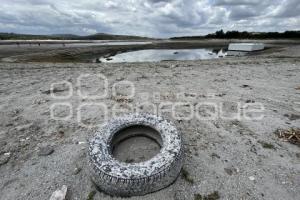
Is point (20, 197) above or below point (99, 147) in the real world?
below

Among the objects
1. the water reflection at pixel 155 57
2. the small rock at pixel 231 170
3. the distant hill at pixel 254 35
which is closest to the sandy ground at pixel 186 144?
the small rock at pixel 231 170

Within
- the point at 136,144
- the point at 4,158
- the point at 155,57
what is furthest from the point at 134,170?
the point at 155,57

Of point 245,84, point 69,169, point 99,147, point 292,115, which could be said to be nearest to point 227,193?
point 99,147

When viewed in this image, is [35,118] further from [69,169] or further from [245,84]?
[245,84]

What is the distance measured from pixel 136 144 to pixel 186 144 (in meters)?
1.11

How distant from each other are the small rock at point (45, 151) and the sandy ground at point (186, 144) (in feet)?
0.07

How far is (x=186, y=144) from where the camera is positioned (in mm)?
4242

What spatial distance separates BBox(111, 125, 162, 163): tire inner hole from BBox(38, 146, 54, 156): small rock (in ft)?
4.53

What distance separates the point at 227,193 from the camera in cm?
304

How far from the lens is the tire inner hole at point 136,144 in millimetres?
3729

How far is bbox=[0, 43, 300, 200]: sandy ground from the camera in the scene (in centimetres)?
316

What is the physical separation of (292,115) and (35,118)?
7421 mm

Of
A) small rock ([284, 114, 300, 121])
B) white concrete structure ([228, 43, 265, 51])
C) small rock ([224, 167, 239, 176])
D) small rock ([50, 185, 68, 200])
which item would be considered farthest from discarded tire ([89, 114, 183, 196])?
white concrete structure ([228, 43, 265, 51])

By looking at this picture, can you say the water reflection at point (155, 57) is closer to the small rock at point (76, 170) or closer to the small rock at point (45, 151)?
the small rock at point (45, 151)
